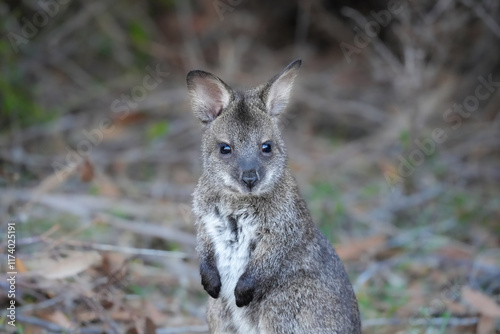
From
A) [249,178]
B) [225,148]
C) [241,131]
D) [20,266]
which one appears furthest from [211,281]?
[20,266]

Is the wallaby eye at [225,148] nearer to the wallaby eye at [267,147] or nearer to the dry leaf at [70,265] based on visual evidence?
the wallaby eye at [267,147]

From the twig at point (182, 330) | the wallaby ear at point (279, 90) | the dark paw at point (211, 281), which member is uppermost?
the wallaby ear at point (279, 90)

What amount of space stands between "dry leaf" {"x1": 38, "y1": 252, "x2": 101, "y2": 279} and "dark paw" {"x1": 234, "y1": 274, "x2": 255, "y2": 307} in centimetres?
142

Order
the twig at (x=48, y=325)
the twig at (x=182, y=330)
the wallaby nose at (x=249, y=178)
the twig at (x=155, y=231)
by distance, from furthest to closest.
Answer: the twig at (x=155, y=231)
the twig at (x=182, y=330)
the twig at (x=48, y=325)
the wallaby nose at (x=249, y=178)

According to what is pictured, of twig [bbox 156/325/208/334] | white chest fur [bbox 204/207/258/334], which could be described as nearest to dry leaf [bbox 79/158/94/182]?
twig [bbox 156/325/208/334]

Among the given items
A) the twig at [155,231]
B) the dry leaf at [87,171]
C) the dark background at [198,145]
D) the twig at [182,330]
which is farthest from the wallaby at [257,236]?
the twig at [155,231]

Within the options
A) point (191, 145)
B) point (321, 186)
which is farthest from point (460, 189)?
point (191, 145)

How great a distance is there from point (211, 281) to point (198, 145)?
4954 mm

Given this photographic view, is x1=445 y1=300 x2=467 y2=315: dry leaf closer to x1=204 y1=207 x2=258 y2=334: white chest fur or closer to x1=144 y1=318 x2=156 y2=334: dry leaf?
x1=204 y1=207 x2=258 y2=334: white chest fur

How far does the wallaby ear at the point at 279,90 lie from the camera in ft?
14.3

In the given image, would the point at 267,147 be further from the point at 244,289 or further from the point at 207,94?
the point at 244,289

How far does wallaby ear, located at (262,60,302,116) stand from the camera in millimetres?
4352

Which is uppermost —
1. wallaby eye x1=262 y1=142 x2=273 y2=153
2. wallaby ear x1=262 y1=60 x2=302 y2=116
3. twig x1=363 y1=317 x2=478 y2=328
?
wallaby ear x1=262 y1=60 x2=302 y2=116

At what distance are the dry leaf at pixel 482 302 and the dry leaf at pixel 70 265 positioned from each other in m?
2.80
